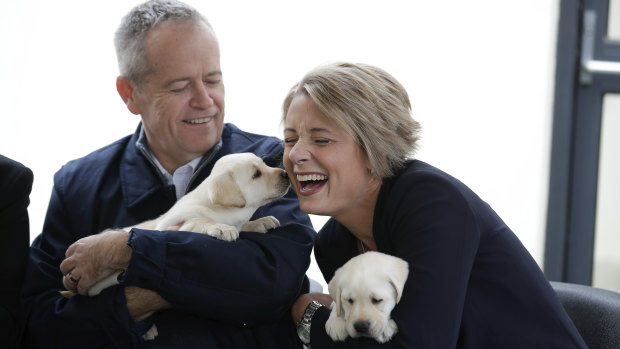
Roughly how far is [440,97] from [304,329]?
1.67 metres

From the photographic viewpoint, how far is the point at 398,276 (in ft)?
4.40

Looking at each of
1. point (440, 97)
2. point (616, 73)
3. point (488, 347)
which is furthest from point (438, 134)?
point (488, 347)


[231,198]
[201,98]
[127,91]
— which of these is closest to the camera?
[231,198]

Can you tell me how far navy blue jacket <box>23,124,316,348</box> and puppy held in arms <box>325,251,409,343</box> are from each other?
180 millimetres

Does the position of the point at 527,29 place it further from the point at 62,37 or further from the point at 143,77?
the point at 62,37

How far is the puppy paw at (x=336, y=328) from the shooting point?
54.2 inches

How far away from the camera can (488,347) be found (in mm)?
1416

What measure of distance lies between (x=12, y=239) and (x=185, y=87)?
65cm

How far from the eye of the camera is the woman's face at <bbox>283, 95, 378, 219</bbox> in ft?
5.09

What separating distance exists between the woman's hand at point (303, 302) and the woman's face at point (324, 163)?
22 centimetres

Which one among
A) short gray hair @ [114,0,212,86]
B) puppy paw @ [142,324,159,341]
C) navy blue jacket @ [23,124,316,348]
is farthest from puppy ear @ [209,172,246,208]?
short gray hair @ [114,0,212,86]

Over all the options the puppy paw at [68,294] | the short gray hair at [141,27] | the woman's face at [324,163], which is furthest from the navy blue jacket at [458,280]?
the short gray hair at [141,27]

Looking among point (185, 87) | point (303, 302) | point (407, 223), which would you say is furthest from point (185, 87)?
point (407, 223)

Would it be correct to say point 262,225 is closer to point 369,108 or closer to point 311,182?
point 311,182
